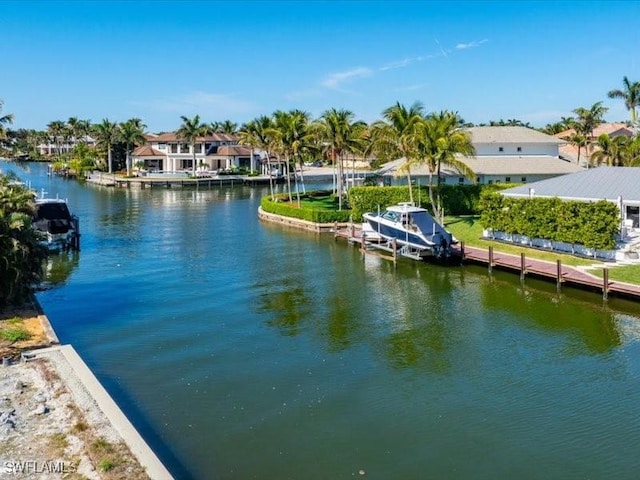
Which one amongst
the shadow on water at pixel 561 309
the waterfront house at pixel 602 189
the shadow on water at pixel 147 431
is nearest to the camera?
the shadow on water at pixel 147 431

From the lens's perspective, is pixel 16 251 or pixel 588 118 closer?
pixel 16 251

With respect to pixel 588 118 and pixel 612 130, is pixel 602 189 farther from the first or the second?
pixel 612 130

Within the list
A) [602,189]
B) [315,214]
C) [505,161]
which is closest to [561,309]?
[602,189]

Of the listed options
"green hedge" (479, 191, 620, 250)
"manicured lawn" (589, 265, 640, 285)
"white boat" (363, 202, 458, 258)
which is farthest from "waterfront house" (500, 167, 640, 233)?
"white boat" (363, 202, 458, 258)

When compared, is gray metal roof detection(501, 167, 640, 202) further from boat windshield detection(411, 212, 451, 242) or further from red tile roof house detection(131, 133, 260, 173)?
red tile roof house detection(131, 133, 260, 173)

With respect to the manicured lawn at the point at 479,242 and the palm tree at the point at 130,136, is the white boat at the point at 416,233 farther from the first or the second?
the palm tree at the point at 130,136


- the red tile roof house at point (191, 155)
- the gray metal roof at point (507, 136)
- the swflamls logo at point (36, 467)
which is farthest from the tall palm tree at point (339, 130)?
the red tile roof house at point (191, 155)
